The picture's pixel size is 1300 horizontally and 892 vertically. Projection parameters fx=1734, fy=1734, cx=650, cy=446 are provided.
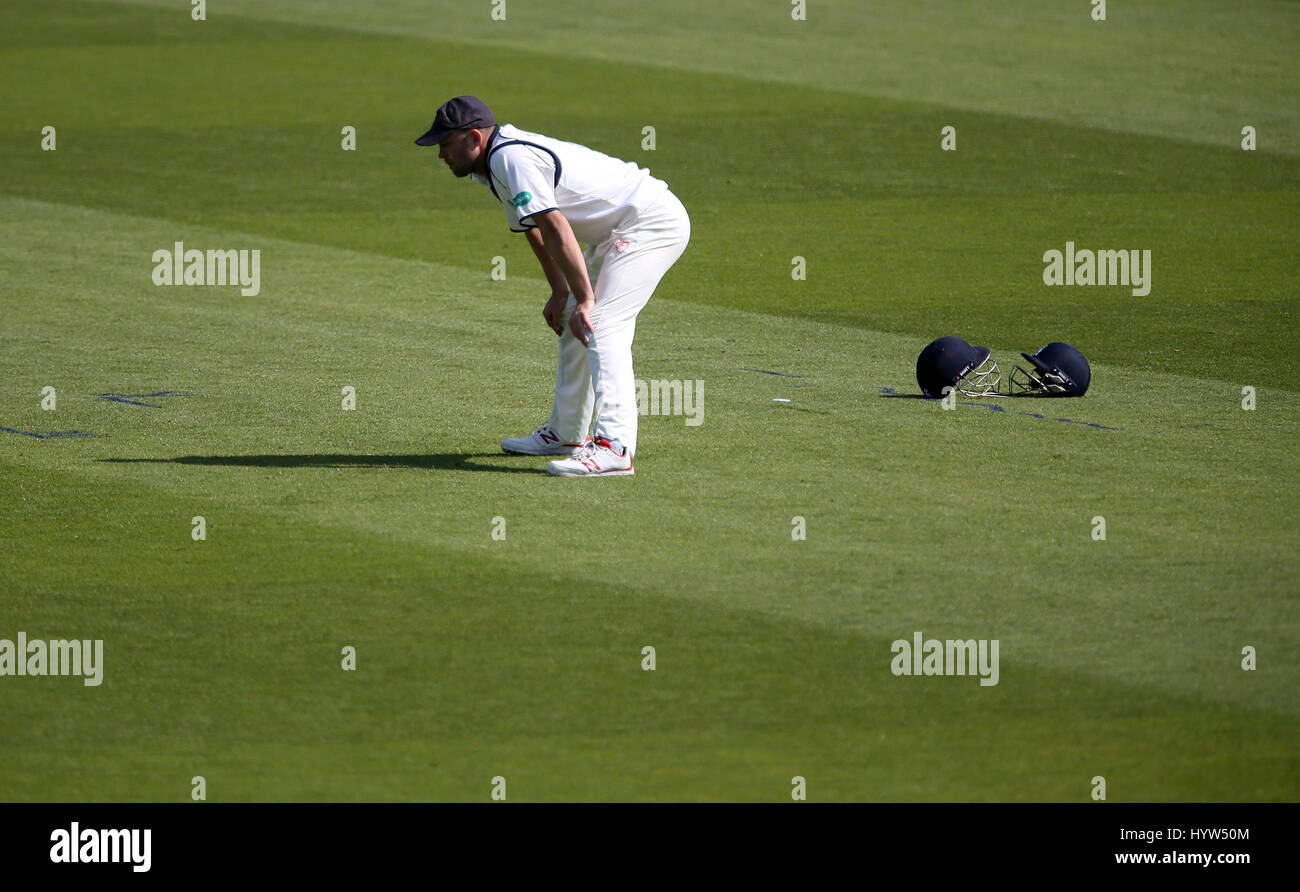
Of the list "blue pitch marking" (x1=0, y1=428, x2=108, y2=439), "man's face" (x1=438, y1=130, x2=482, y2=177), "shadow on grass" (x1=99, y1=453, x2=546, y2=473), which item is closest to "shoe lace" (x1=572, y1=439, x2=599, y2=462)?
"shadow on grass" (x1=99, y1=453, x2=546, y2=473)

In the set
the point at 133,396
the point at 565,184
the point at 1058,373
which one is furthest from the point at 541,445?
the point at 1058,373

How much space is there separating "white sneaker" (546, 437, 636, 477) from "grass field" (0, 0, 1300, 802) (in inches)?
3.8

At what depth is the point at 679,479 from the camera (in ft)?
32.6

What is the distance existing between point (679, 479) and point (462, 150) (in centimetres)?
222

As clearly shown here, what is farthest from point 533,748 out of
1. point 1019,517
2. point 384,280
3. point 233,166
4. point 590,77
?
point 590,77

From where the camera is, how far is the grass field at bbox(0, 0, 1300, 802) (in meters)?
6.48

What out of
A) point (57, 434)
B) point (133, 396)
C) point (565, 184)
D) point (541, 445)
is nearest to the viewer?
point (565, 184)

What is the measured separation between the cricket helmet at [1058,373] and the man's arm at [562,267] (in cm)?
381

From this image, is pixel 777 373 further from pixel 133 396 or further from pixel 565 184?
pixel 133 396

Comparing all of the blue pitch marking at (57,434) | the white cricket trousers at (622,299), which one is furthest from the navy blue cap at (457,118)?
the blue pitch marking at (57,434)

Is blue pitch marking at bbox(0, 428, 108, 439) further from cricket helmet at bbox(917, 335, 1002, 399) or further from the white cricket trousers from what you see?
cricket helmet at bbox(917, 335, 1002, 399)

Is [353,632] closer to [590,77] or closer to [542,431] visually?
[542,431]

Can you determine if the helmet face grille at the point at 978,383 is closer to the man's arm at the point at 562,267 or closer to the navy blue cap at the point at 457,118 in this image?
Result: the man's arm at the point at 562,267

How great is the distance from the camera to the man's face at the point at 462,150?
9.29 m
